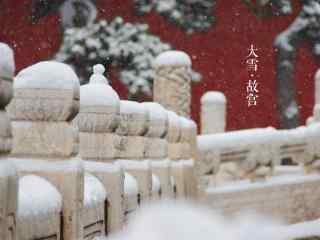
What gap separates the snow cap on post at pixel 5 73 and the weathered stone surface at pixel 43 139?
3.43 ft

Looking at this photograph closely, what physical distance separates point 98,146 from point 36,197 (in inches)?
65.4

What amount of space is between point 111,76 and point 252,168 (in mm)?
5986

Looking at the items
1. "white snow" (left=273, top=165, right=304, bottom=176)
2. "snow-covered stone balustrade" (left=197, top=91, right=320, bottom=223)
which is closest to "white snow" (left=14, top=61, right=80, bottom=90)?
"snow-covered stone balustrade" (left=197, top=91, right=320, bottom=223)

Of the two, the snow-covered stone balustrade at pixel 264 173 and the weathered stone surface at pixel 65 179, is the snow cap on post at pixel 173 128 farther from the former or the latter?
the weathered stone surface at pixel 65 179

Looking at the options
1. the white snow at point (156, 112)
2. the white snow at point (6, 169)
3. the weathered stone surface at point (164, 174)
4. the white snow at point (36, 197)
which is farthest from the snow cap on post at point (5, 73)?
the weathered stone surface at point (164, 174)

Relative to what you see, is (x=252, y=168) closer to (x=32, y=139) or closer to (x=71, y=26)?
(x=71, y=26)

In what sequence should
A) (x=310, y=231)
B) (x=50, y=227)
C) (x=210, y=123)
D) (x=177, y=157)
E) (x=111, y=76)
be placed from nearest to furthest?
1. (x=50, y=227)
2. (x=177, y=157)
3. (x=310, y=231)
4. (x=210, y=123)
5. (x=111, y=76)

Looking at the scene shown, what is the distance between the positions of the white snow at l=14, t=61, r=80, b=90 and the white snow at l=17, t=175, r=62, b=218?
0.50 m

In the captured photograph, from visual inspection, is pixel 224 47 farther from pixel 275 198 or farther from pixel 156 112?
pixel 156 112

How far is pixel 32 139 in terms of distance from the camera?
14.9 ft

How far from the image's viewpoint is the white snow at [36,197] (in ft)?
13.0

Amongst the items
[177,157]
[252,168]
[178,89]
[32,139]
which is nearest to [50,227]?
[32,139]

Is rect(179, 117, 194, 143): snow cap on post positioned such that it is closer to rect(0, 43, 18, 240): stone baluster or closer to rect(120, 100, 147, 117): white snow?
rect(120, 100, 147, 117): white snow

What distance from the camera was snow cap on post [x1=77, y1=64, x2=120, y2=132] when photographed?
5617 millimetres
